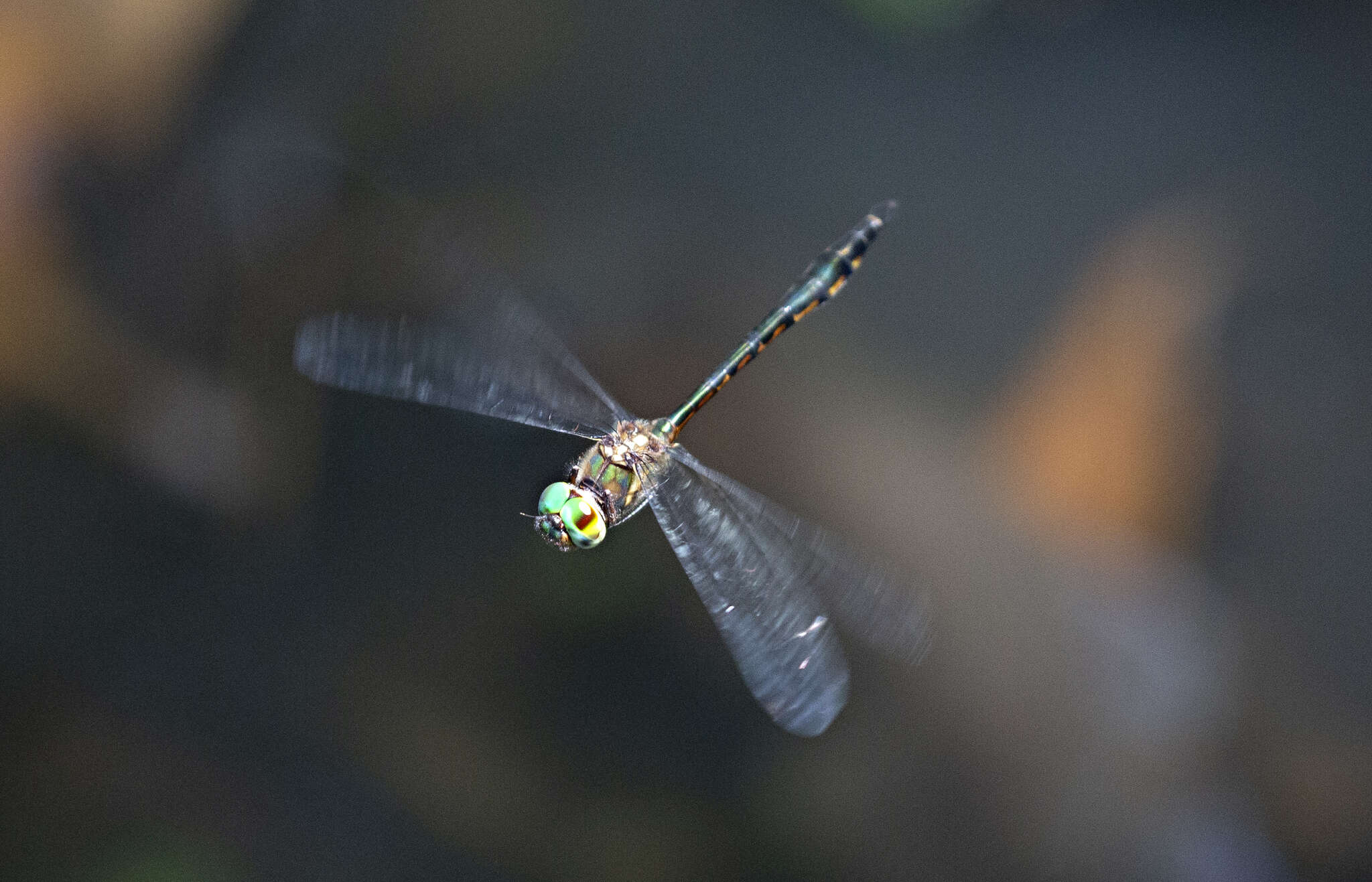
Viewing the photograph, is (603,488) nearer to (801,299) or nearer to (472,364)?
(472,364)

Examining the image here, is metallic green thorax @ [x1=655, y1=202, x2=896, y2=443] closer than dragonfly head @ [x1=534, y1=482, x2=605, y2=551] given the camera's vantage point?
No

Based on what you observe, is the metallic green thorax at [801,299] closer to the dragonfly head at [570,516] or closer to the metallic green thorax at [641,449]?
the metallic green thorax at [641,449]

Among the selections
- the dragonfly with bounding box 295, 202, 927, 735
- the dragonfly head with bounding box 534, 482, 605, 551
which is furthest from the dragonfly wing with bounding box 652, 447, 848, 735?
the dragonfly head with bounding box 534, 482, 605, 551

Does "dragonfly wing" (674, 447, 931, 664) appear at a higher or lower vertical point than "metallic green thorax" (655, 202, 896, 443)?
lower

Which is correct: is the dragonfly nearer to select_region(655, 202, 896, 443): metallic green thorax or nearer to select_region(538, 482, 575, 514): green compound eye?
select_region(538, 482, 575, 514): green compound eye

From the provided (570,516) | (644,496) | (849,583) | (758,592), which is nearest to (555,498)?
(570,516)

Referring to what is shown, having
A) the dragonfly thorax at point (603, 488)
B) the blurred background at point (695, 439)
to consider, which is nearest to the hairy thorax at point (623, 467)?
the dragonfly thorax at point (603, 488)
